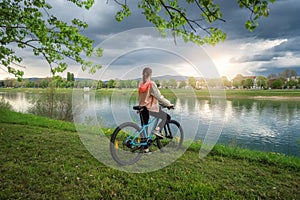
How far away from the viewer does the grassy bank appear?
12.4 feet

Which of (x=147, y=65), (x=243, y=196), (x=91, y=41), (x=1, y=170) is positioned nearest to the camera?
(x=243, y=196)

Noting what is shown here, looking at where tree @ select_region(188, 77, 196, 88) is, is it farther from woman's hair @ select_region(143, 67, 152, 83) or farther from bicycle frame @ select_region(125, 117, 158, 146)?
bicycle frame @ select_region(125, 117, 158, 146)

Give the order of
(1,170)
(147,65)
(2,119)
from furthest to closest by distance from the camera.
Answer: (2,119) < (1,170) < (147,65)

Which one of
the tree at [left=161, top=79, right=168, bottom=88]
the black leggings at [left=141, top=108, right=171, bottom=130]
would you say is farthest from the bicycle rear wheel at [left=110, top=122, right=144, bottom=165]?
the tree at [left=161, top=79, right=168, bottom=88]

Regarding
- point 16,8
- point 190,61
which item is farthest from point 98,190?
point 16,8

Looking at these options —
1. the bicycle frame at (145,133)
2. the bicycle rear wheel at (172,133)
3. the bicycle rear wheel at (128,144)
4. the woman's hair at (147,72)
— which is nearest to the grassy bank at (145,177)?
the bicycle rear wheel at (128,144)

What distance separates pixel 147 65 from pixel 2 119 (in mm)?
10736

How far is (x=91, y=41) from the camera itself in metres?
6.68

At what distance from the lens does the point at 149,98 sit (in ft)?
14.3

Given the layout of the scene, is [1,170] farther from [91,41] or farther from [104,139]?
[91,41]

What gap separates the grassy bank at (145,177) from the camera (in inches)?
149

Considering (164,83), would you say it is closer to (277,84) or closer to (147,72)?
(147,72)

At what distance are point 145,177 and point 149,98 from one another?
1597 mm

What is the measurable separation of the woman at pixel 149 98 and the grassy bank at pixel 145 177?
120cm
